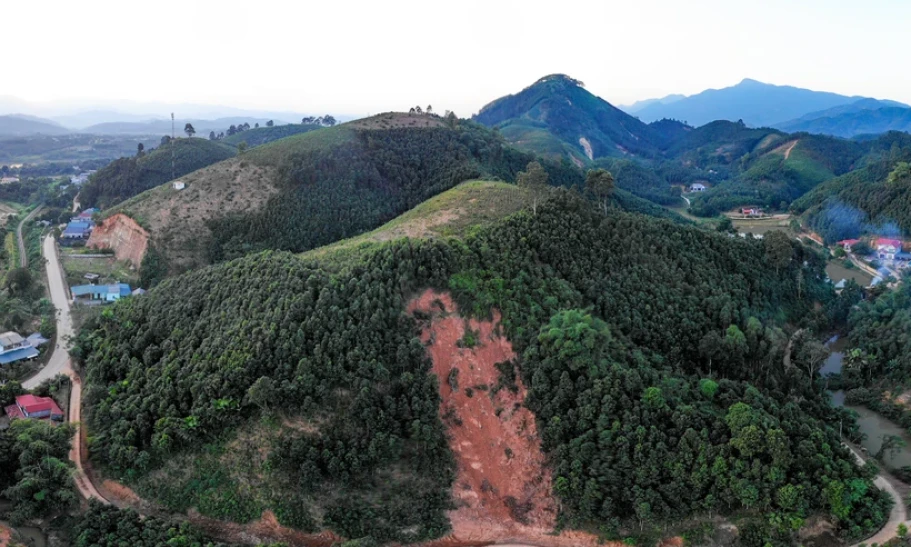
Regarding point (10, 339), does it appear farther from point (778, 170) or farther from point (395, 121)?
point (778, 170)

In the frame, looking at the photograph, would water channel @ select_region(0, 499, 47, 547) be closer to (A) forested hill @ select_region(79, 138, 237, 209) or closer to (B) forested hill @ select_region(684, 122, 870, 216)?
(A) forested hill @ select_region(79, 138, 237, 209)

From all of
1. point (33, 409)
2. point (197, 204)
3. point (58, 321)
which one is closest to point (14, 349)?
point (58, 321)

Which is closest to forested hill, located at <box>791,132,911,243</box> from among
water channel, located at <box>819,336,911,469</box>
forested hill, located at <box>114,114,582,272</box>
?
water channel, located at <box>819,336,911,469</box>

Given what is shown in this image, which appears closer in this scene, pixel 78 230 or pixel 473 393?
pixel 473 393

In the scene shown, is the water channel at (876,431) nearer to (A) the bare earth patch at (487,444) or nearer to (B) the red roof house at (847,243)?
(A) the bare earth patch at (487,444)

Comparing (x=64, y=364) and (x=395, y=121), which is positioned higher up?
(x=395, y=121)

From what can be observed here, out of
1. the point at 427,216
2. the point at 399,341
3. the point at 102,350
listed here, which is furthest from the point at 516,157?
the point at 102,350
